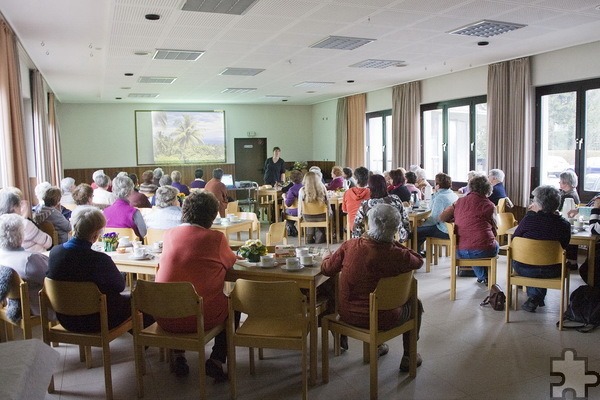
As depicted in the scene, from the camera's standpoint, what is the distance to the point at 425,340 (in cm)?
413

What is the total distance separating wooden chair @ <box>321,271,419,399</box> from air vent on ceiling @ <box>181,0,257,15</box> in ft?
10.4

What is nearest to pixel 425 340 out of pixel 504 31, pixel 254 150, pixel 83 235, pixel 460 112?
pixel 83 235

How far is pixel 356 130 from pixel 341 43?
6773 millimetres

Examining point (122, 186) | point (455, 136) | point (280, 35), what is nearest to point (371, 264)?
→ point (122, 186)

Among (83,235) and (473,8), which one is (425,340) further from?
(473,8)

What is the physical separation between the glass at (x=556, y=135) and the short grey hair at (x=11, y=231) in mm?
7477

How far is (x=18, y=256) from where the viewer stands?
138 inches

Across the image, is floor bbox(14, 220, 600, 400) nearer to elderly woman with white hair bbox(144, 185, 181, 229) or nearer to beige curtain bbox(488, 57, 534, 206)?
elderly woman with white hair bbox(144, 185, 181, 229)

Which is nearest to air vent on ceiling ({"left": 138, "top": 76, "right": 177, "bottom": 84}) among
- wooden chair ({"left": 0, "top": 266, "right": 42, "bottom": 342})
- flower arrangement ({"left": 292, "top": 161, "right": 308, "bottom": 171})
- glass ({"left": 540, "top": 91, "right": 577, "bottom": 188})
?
Result: flower arrangement ({"left": 292, "top": 161, "right": 308, "bottom": 171})

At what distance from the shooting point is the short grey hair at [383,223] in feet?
10.5

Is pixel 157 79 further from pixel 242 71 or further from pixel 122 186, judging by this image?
pixel 122 186

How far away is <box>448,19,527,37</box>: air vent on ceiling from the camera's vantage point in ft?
19.6

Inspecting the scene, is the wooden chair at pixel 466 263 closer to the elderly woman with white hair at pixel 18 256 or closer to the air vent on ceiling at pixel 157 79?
the elderly woman with white hair at pixel 18 256

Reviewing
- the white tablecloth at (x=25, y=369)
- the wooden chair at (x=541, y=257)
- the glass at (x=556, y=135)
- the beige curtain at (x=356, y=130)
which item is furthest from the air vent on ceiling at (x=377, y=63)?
the white tablecloth at (x=25, y=369)
